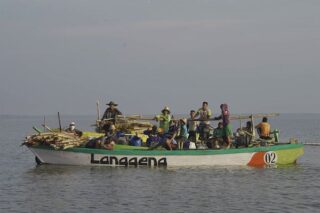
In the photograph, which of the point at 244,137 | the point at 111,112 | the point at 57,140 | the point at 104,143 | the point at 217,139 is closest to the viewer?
the point at 57,140

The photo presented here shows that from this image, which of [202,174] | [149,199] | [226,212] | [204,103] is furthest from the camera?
[204,103]

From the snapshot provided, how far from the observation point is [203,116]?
2723 cm

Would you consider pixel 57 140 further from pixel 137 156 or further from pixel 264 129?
pixel 264 129

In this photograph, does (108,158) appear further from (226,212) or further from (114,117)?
(226,212)

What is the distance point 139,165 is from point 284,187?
6203 mm

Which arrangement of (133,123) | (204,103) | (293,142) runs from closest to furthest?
1. (204,103)
2. (293,142)
3. (133,123)

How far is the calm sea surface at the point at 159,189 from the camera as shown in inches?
755

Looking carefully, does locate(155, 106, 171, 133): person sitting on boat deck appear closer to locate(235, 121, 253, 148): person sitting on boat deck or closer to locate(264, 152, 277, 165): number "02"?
locate(235, 121, 253, 148): person sitting on boat deck

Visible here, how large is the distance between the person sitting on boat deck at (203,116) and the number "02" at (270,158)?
2757 millimetres

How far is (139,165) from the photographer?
26500mm

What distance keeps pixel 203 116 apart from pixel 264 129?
3.04m

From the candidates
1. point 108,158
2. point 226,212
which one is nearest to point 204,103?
point 108,158

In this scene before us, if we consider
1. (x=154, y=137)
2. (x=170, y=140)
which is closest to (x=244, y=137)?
(x=170, y=140)

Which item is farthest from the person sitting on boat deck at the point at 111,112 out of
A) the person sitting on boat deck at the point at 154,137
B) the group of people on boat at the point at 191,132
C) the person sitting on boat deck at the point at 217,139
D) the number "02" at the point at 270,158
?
the number "02" at the point at 270,158
